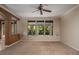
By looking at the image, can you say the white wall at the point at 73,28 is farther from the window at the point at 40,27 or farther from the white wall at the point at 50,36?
the window at the point at 40,27

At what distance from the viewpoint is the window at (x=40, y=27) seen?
13.0m

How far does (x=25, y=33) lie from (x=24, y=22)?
3.66 ft

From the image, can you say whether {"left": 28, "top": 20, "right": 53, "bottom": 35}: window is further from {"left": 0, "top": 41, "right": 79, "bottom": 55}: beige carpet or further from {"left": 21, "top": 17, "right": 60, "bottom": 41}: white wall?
{"left": 0, "top": 41, "right": 79, "bottom": 55}: beige carpet

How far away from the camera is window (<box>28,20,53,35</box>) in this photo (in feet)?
42.6

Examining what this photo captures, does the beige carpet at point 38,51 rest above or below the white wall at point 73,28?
below

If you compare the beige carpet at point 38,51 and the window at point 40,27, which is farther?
the window at point 40,27

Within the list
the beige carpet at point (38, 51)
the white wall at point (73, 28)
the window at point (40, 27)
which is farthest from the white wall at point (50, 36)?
the beige carpet at point (38, 51)

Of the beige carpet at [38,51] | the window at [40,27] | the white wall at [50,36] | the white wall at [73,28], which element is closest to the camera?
the beige carpet at [38,51]

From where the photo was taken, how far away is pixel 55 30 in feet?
41.9

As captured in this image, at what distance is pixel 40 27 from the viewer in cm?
1319

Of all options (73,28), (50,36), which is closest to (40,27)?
(50,36)
